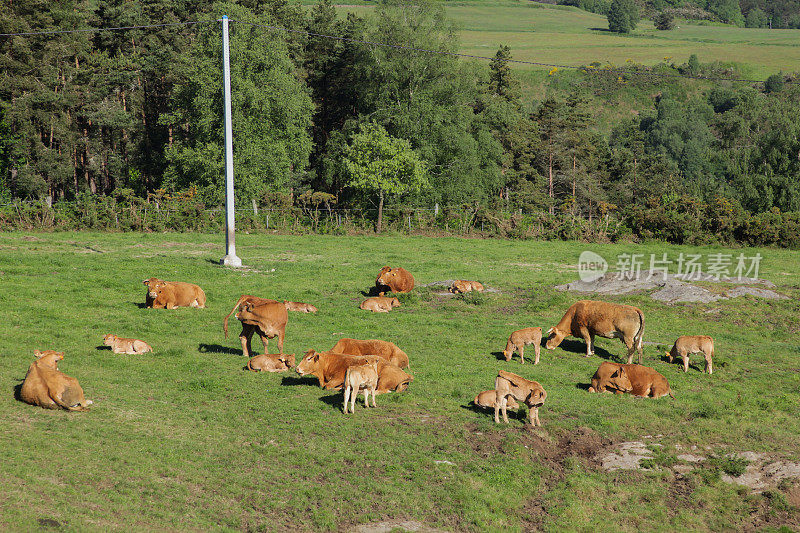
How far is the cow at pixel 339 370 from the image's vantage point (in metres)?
14.6

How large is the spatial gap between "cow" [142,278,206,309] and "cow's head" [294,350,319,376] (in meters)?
9.02

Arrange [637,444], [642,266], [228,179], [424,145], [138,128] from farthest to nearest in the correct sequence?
[138,128]
[424,145]
[642,266]
[228,179]
[637,444]

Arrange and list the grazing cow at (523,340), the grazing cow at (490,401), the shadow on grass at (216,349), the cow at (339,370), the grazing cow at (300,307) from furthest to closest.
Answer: the grazing cow at (300,307) → the grazing cow at (523,340) → the shadow on grass at (216,349) → the cow at (339,370) → the grazing cow at (490,401)

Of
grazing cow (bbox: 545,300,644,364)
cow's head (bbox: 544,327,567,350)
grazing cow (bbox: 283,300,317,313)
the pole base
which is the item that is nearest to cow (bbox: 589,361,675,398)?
grazing cow (bbox: 545,300,644,364)

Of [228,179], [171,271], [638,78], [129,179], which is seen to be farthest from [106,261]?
[638,78]

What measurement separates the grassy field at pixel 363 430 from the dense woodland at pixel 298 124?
92.9ft

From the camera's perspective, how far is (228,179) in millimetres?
30406

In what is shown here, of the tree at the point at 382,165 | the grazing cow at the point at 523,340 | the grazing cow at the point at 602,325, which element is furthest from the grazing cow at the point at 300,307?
the tree at the point at 382,165

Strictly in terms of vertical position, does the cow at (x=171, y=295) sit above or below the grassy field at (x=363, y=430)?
above

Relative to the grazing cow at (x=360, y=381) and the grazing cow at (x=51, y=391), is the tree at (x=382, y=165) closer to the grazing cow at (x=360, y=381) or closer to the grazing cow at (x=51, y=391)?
the grazing cow at (x=360, y=381)

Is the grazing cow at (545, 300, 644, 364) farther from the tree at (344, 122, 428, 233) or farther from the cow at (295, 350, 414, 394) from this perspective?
the tree at (344, 122, 428, 233)

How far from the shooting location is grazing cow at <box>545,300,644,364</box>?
18.5 meters

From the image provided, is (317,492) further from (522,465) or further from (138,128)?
(138,128)

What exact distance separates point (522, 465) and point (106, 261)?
893 inches
